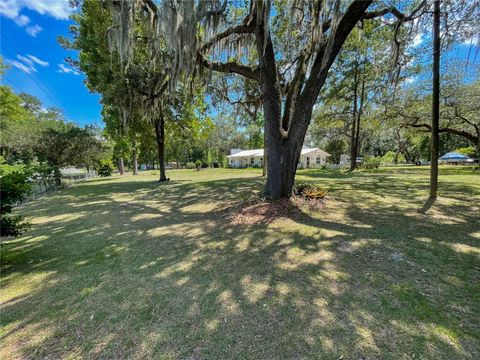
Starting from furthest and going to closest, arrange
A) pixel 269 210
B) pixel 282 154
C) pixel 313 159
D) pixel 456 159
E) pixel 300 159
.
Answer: pixel 313 159, pixel 300 159, pixel 456 159, pixel 282 154, pixel 269 210

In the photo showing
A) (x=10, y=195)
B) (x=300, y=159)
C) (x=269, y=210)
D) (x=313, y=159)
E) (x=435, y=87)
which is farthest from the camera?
(x=313, y=159)

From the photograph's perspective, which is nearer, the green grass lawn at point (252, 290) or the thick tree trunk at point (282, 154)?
the green grass lawn at point (252, 290)

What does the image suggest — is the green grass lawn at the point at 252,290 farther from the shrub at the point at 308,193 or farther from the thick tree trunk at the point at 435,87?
the thick tree trunk at the point at 435,87

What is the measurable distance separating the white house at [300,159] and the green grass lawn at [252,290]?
90.8 feet

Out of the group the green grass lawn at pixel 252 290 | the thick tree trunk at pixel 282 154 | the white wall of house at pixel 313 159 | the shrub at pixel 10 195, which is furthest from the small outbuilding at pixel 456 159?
the shrub at pixel 10 195

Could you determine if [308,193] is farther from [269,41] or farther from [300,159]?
[300,159]

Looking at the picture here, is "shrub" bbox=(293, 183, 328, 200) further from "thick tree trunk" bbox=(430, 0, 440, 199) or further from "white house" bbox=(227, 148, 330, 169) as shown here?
"white house" bbox=(227, 148, 330, 169)

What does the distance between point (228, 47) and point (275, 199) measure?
4.55m

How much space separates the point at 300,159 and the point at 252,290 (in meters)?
32.0

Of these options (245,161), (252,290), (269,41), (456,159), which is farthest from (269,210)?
(456,159)

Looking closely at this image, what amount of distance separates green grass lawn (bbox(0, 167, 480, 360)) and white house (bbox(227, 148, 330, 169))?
2767cm

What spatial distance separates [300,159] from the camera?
109 feet

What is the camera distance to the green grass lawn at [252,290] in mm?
1916

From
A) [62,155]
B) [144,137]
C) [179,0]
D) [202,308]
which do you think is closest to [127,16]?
[179,0]
